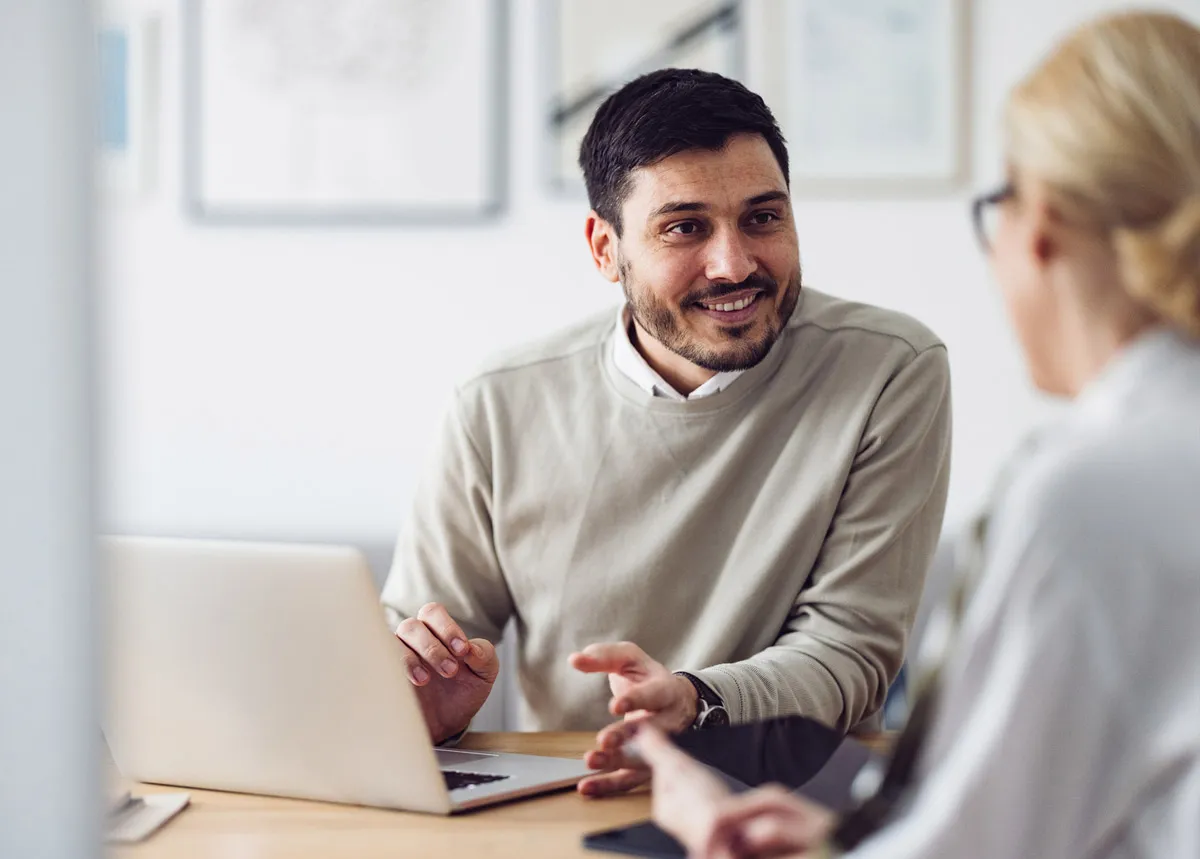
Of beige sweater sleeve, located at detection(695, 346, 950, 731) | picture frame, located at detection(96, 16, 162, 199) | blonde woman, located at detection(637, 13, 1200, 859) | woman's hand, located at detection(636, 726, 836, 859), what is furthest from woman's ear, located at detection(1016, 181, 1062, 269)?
picture frame, located at detection(96, 16, 162, 199)

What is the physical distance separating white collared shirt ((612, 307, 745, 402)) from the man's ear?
0.25ft

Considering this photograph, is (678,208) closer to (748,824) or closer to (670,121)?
(670,121)

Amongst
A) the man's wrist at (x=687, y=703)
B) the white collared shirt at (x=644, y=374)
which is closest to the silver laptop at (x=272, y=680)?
the man's wrist at (x=687, y=703)

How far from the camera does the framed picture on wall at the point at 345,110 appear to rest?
2734 mm

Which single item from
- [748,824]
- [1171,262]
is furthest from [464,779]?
[1171,262]

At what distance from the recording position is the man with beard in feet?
5.44

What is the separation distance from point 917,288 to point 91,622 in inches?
87.2

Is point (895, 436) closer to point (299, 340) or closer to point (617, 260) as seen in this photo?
point (617, 260)

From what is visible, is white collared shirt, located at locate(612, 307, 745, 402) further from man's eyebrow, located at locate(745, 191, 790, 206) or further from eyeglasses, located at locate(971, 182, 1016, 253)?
eyeglasses, located at locate(971, 182, 1016, 253)

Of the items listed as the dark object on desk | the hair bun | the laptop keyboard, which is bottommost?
the laptop keyboard

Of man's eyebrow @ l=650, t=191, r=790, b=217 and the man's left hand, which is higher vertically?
man's eyebrow @ l=650, t=191, r=790, b=217

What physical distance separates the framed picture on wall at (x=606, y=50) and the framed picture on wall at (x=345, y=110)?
0.35 ft

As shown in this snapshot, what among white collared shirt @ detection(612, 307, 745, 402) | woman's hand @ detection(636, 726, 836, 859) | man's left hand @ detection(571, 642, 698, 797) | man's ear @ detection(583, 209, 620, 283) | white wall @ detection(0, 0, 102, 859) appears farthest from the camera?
man's ear @ detection(583, 209, 620, 283)

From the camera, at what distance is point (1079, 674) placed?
2.56 ft
